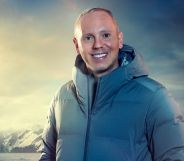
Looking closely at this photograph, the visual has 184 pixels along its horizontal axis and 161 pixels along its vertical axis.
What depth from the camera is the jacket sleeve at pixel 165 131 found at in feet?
3.58

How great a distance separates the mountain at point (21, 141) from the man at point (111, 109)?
65 cm

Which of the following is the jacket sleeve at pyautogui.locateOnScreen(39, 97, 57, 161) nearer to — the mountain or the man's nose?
the man's nose

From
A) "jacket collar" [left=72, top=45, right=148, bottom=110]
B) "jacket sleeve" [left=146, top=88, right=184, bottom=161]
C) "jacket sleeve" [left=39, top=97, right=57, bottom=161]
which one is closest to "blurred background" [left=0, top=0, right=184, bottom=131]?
"jacket sleeve" [left=39, top=97, right=57, bottom=161]

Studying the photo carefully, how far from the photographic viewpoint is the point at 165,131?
110cm

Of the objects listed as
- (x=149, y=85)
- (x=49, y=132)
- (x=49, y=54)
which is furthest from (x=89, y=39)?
(x=49, y=54)

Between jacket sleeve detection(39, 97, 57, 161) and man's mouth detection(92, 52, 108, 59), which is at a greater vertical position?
man's mouth detection(92, 52, 108, 59)

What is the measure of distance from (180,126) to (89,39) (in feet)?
1.18

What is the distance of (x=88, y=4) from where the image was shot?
1993mm

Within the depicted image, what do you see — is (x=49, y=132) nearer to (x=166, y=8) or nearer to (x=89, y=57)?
(x=89, y=57)

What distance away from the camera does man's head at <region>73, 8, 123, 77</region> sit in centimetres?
121

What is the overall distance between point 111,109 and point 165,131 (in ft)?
0.57

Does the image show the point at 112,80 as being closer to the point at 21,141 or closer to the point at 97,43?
the point at 97,43

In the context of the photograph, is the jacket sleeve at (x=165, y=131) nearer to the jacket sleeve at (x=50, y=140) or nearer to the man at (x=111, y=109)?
the man at (x=111, y=109)

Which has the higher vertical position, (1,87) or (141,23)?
(141,23)
